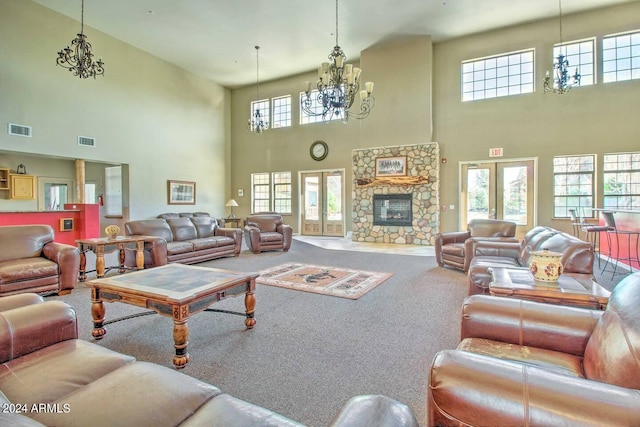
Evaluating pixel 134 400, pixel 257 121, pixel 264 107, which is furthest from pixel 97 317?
pixel 264 107

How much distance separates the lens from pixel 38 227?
4.24 m

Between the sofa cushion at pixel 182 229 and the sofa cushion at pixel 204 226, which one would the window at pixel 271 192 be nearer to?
the sofa cushion at pixel 204 226

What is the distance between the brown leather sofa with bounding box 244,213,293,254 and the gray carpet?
9.65 feet

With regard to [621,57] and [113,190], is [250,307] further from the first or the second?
[621,57]

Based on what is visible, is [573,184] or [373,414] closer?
[373,414]

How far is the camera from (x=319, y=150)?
10.4 m

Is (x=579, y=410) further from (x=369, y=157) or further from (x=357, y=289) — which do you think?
(x=369, y=157)

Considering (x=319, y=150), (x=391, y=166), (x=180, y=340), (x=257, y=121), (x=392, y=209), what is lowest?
(x=180, y=340)

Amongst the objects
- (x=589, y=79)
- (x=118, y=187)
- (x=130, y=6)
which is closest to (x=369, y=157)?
(x=589, y=79)

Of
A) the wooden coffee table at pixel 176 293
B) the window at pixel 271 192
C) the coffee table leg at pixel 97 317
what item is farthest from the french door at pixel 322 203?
the coffee table leg at pixel 97 317

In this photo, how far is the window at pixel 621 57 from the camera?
269 inches

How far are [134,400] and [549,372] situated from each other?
1.41 metres

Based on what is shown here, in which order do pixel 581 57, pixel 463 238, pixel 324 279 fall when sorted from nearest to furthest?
pixel 324 279
pixel 463 238
pixel 581 57

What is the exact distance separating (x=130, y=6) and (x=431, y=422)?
8.94m
